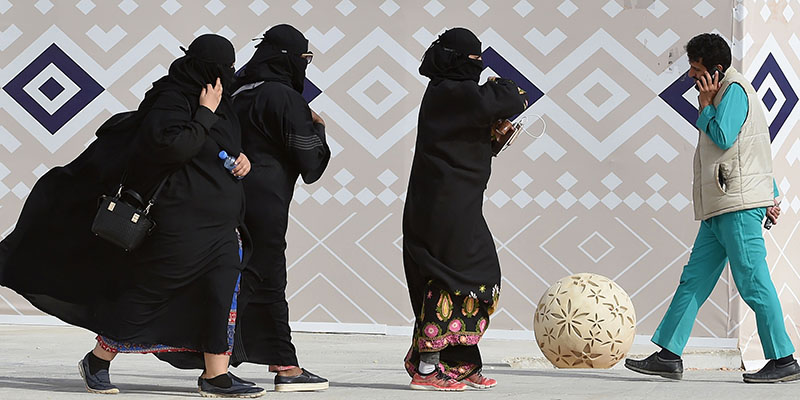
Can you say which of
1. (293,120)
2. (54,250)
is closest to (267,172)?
(293,120)

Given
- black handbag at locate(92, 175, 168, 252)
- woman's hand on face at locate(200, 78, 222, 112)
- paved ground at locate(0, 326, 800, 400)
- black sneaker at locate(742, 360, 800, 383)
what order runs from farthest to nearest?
black sneaker at locate(742, 360, 800, 383) → paved ground at locate(0, 326, 800, 400) → woman's hand on face at locate(200, 78, 222, 112) → black handbag at locate(92, 175, 168, 252)

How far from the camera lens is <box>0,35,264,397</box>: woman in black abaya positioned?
403cm

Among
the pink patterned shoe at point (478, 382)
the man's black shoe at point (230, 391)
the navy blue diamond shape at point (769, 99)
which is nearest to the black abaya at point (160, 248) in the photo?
the man's black shoe at point (230, 391)

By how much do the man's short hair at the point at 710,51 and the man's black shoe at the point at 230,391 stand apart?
222 centimetres

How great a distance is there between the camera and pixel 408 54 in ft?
24.3

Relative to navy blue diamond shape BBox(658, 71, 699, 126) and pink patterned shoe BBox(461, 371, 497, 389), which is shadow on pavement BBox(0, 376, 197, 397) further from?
navy blue diamond shape BBox(658, 71, 699, 126)

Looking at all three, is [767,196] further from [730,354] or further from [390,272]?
[390,272]

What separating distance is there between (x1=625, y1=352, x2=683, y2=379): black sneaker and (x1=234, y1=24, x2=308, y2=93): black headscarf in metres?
1.80

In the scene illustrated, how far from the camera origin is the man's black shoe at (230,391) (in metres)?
4.08

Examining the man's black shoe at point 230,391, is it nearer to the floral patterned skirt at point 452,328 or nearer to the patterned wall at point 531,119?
the floral patterned skirt at point 452,328

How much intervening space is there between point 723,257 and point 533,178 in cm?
239

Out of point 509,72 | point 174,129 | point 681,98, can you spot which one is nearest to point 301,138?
point 174,129

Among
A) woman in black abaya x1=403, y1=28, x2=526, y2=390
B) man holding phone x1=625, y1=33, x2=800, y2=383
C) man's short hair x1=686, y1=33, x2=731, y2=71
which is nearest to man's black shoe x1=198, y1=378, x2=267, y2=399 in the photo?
woman in black abaya x1=403, y1=28, x2=526, y2=390

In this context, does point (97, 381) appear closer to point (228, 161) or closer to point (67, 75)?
point (228, 161)
